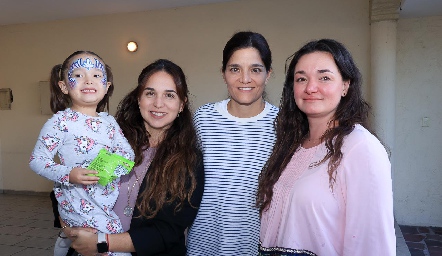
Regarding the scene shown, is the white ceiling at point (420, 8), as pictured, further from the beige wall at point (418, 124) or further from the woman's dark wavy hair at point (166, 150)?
the woman's dark wavy hair at point (166, 150)

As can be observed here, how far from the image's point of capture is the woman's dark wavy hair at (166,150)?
164 centimetres

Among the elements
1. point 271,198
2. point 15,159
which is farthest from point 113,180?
point 15,159

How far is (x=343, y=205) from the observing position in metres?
1.38

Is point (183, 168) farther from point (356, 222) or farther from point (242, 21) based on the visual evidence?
point (242, 21)

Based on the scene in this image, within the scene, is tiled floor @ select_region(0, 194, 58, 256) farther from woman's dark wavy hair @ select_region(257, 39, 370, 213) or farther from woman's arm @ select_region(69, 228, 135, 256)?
woman's dark wavy hair @ select_region(257, 39, 370, 213)

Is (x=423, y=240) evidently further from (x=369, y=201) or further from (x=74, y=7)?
(x=74, y=7)

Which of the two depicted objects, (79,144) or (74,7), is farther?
(74,7)

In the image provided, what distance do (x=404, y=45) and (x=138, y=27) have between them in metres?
4.08

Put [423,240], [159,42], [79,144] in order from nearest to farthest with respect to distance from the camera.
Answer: [79,144] < [423,240] < [159,42]

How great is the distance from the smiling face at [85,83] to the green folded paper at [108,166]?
0.29 meters

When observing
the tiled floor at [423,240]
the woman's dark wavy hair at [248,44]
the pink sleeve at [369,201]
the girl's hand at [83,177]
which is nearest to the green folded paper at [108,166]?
the girl's hand at [83,177]

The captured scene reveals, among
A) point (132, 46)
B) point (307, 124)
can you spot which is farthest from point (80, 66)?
point (132, 46)

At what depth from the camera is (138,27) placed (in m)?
6.39

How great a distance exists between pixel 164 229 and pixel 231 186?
15.4 inches
